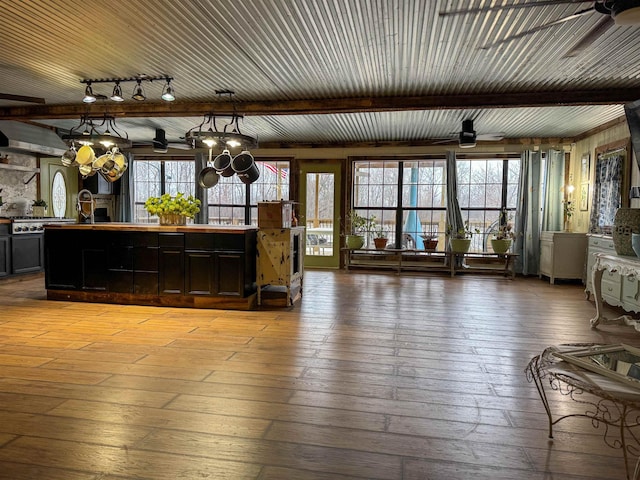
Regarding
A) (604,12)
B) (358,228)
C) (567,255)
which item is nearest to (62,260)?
(358,228)

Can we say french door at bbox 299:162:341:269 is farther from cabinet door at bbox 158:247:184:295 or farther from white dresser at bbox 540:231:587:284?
cabinet door at bbox 158:247:184:295

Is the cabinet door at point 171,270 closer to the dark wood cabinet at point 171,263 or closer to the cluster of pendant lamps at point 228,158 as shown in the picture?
the dark wood cabinet at point 171,263

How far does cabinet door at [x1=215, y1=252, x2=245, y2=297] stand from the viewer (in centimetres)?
495

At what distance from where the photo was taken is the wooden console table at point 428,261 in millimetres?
8180

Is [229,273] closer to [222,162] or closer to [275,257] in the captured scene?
[275,257]

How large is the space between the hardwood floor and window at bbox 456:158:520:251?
3.79 m

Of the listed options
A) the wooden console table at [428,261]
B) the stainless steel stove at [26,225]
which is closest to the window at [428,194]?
the wooden console table at [428,261]

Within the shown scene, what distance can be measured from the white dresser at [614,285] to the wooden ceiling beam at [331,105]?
6.10 feet

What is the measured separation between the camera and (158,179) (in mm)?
9648

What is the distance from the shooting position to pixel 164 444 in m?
2.10

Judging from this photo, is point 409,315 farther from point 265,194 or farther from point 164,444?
point 265,194

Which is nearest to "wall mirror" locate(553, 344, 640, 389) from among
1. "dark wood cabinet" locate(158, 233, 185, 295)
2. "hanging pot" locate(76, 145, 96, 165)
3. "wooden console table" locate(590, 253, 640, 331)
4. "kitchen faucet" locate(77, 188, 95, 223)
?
"wooden console table" locate(590, 253, 640, 331)

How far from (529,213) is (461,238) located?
1343mm

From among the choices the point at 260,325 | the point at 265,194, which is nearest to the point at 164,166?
the point at 265,194
